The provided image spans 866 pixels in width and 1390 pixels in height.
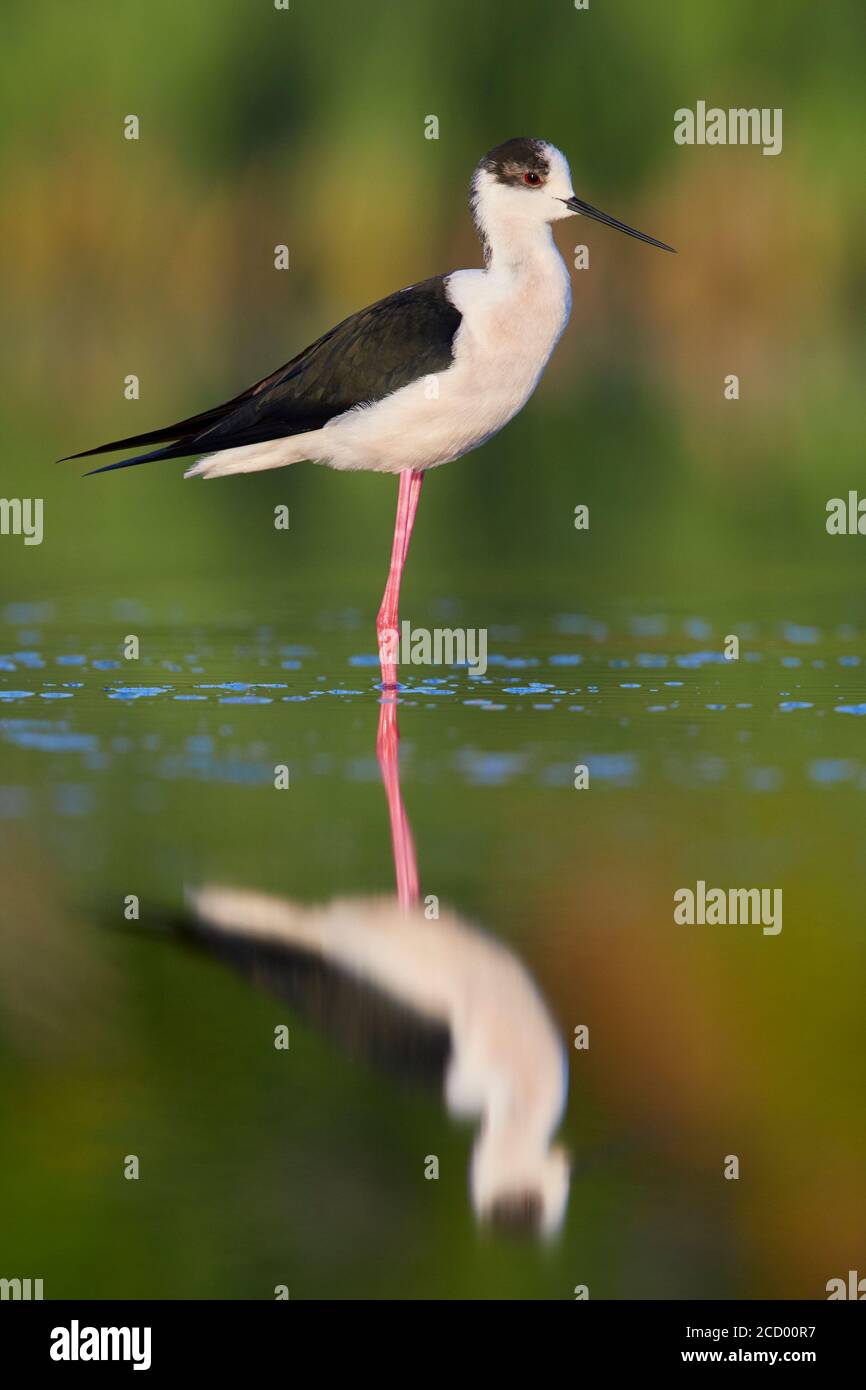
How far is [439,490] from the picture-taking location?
1400 cm

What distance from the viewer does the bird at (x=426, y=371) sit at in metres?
7.54

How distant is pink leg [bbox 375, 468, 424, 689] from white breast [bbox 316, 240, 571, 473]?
7.5 inches

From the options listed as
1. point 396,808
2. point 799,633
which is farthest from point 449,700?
point 799,633

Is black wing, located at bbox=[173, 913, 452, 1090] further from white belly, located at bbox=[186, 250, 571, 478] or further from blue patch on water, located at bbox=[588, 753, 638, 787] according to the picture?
white belly, located at bbox=[186, 250, 571, 478]

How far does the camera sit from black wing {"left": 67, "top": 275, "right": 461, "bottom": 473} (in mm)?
7551

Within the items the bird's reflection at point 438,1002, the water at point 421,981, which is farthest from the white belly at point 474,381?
the bird's reflection at point 438,1002

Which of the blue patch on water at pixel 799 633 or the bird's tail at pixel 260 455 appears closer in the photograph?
the bird's tail at pixel 260 455

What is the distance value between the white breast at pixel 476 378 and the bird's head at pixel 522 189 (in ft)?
0.60

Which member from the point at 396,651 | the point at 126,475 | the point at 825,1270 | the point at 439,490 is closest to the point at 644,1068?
the point at 825,1270

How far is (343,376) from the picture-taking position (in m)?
7.71

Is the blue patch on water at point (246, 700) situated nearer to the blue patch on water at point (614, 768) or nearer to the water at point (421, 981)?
the water at point (421, 981)

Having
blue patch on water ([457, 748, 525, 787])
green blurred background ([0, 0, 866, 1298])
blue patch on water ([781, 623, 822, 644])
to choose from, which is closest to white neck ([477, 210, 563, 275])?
Result: green blurred background ([0, 0, 866, 1298])

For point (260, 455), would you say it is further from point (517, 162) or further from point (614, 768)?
point (614, 768)

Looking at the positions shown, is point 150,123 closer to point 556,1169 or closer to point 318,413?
point 318,413
